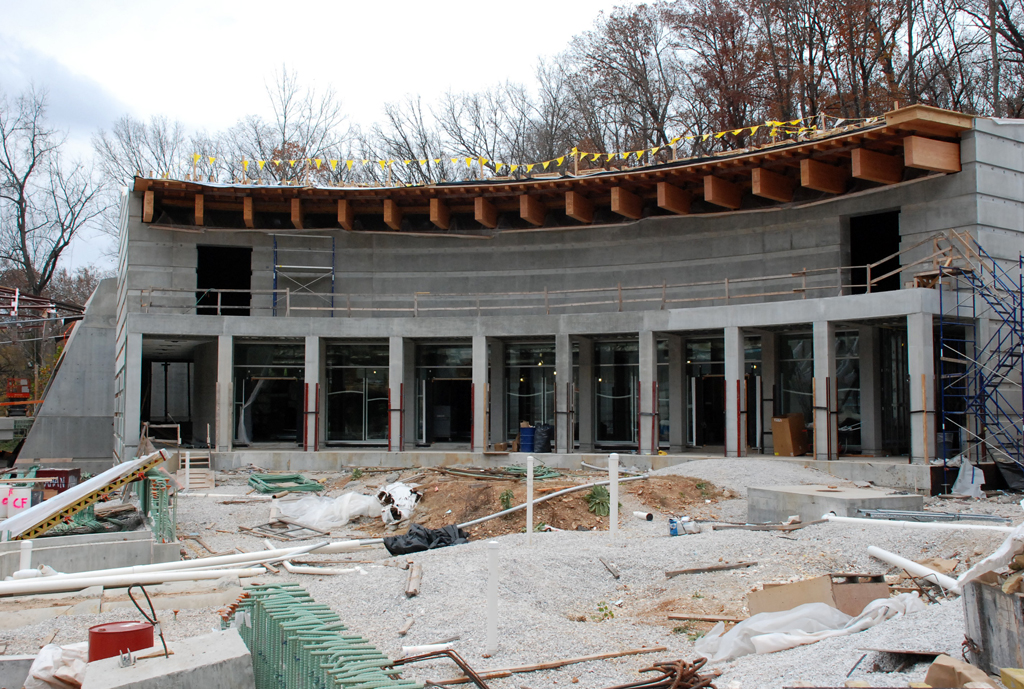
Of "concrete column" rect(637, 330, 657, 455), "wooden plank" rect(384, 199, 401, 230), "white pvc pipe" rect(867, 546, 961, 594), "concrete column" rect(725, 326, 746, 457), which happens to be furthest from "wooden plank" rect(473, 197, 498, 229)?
"white pvc pipe" rect(867, 546, 961, 594)

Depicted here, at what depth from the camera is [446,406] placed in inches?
1186

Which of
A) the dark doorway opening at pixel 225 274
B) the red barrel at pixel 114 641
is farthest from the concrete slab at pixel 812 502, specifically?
the dark doorway opening at pixel 225 274

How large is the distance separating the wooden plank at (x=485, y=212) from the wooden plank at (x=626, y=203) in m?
4.15

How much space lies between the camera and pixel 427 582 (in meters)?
11.0

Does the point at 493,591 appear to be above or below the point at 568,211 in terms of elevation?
below

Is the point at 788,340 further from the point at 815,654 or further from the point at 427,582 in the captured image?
the point at 815,654

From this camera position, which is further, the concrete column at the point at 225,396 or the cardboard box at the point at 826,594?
the concrete column at the point at 225,396

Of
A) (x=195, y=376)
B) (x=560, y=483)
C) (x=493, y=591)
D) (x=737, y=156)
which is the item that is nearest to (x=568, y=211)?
(x=737, y=156)

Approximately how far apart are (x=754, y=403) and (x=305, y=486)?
1367 cm

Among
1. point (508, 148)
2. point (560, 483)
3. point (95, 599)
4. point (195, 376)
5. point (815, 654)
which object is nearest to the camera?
point (815, 654)

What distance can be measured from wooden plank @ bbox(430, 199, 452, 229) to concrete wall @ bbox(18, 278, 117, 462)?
15527 mm

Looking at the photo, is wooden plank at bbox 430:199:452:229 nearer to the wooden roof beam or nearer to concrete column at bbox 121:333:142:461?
concrete column at bbox 121:333:142:461

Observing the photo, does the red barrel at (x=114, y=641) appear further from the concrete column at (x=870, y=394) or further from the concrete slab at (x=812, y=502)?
the concrete column at (x=870, y=394)

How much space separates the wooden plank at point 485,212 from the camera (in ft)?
93.0
